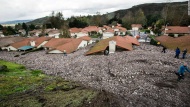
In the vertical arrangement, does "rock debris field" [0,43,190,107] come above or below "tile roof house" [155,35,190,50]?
below

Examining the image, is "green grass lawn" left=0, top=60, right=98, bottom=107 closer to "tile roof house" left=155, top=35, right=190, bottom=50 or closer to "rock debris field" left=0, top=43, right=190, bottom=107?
"rock debris field" left=0, top=43, right=190, bottom=107

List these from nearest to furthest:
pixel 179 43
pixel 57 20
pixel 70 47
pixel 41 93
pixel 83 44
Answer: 1. pixel 41 93
2. pixel 179 43
3. pixel 70 47
4. pixel 83 44
5. pixel 57 20

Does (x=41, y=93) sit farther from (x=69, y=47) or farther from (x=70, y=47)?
(x=70, y=47)

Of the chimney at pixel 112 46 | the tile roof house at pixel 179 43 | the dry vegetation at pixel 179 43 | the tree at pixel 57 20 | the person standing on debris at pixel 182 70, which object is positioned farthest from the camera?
Result: the tree at pixel 57 20

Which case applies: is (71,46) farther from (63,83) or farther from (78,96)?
(78,96)

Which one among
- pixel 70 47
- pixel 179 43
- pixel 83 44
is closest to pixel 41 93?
pixel 70 47

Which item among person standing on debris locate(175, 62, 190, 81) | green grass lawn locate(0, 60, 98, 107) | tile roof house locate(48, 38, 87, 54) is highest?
person standing on debris locate(175, 62, 190, 81)

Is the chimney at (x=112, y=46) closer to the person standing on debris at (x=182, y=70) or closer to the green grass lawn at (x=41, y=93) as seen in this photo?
the green grass lawn at (x=41, y=93)

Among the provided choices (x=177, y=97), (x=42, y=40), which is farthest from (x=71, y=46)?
(x=177, y=97)

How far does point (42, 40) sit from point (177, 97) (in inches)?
2091

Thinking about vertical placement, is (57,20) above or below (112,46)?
above

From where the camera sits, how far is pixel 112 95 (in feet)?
45.5

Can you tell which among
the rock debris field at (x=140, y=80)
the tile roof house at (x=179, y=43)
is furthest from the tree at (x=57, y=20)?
the rock debris field at (x=140, y=80)

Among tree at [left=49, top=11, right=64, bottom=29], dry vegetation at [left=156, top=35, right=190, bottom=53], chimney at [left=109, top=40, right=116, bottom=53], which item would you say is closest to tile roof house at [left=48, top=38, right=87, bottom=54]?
chimney at [left=109, top=40, right=116, bottom=53]
